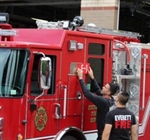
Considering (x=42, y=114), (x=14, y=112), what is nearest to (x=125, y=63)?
(x=42, y=114)

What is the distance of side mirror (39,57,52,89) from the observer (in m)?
5.84

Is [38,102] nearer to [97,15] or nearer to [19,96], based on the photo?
[19,96]

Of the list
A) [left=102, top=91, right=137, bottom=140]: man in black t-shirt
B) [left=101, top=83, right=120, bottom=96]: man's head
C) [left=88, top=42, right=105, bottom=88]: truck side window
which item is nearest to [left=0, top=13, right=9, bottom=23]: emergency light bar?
[left=88, top=42, right=105, bottom=88]: truck side window

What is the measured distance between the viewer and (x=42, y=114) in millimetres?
6230

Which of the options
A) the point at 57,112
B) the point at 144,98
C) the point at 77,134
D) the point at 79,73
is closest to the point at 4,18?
the point at 79,73

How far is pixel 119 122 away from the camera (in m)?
5.41

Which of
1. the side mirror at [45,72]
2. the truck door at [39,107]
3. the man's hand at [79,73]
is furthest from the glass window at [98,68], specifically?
the side mirror at [45,72]

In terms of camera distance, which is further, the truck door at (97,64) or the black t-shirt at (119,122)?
the truck door at (97,64)

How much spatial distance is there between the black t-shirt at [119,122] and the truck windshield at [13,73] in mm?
1364

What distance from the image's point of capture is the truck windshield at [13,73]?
591 cm

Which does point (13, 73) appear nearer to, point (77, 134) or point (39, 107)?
point (39, 107)

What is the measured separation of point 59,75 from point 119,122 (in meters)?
1.48

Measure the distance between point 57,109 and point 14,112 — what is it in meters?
0.83

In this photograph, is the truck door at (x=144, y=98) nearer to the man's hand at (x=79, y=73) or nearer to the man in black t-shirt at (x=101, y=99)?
the man in black t-shirt at (x=101, y=99)
